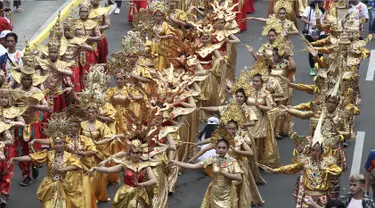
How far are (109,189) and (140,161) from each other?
3.67 meters

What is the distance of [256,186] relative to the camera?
Answer: 2050 cm

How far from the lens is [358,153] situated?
896 inches

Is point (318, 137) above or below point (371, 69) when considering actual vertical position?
above

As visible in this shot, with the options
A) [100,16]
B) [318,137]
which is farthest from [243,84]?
[100,16]

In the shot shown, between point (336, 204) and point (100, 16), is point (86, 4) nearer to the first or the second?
point (100, 16)

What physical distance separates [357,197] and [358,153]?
6.16m

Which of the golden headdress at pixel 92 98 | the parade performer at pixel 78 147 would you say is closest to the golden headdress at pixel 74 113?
the parade performer at pixel 78 147

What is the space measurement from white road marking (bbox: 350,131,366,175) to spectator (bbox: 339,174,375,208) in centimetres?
500

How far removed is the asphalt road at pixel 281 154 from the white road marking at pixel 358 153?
4cm

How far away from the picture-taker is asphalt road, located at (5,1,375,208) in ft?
68.1

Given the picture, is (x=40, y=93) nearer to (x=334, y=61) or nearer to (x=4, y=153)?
(x=4, y=153)

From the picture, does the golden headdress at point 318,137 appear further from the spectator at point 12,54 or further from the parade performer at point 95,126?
the spectator at point 12,54

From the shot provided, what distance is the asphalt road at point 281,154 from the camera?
68.1 ft

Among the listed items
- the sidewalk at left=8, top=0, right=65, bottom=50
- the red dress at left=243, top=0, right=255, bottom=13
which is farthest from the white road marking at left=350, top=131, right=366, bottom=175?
the sidewalk at left=8, top=0, right=65, bottom=50
